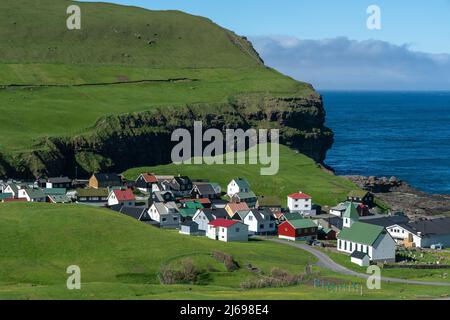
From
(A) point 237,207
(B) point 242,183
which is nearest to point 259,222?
(A) point 237,207

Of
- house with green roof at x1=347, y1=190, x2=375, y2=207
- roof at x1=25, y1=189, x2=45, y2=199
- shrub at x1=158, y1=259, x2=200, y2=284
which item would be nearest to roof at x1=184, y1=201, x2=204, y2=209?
roof at x1=25, y1=189, x2=45, y2=199

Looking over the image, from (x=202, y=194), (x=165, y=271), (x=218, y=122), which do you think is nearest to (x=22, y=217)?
(x=165, y=271)

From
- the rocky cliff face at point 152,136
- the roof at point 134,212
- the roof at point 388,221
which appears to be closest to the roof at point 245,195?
the roof at point 388,221

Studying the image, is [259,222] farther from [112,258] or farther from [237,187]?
[112,258]

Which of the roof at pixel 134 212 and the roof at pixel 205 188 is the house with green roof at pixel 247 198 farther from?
the roof at pixel 134 212
